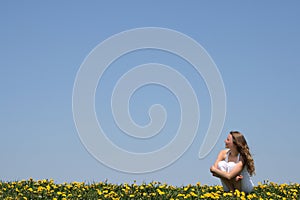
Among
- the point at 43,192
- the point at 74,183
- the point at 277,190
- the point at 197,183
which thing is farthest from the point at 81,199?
the point at 277,190

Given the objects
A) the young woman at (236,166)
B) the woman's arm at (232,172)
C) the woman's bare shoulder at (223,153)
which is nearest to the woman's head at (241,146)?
the young woman at (236,166)

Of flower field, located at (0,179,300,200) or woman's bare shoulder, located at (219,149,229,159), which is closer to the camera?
flower field, located at (0,179,300,200)

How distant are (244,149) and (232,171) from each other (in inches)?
15.7

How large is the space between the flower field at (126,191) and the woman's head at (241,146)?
0.46m

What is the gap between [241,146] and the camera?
24.7 feet

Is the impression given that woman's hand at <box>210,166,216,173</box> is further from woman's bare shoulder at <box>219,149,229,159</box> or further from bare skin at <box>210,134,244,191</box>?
woman's bare shoulder at <box>219,149,229,159</box>

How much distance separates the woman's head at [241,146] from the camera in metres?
7.55

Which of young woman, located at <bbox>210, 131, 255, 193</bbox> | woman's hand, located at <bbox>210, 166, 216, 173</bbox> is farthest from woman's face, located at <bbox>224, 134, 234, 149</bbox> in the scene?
woman's hand, located at <bbox>210, 166, 216, 173</bbox>

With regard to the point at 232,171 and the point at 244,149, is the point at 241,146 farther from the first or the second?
the point at 232,171

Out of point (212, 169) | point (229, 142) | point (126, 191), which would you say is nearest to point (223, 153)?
point (229, 142)

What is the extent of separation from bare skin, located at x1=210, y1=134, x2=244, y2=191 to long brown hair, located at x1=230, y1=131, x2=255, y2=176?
2.7 inches

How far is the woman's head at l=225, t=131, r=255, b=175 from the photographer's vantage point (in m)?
7.55

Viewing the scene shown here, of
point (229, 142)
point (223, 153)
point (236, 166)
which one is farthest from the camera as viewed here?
point (223, 153)

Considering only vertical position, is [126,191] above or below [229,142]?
below
